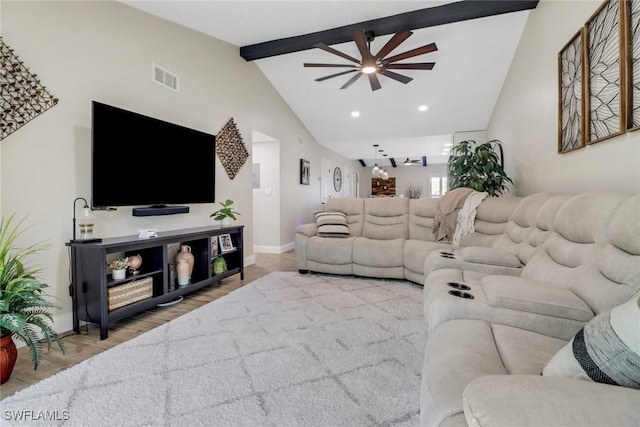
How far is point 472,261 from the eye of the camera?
6.67 ft

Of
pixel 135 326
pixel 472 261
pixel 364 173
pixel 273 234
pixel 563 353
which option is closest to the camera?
pixel 563 353

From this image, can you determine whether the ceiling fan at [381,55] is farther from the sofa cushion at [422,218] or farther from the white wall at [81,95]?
the sofa cushion at [422,218]

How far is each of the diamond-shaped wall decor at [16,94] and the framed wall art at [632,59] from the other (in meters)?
3.67

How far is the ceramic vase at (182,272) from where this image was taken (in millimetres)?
2869

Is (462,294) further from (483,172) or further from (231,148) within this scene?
(231,148)

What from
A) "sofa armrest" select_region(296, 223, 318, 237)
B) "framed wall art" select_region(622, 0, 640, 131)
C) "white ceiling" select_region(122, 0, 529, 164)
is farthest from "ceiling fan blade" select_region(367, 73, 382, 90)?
"framed wall art" select_region(622, 0, 640, 131)

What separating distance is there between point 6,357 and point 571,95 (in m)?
4.08

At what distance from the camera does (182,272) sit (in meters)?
2.87

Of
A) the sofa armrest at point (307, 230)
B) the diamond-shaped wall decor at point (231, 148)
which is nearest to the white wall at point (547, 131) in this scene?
the sofa armrest at point (307, 230)

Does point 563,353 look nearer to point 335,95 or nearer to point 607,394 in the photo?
point 607,394

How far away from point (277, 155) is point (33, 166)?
139 inches

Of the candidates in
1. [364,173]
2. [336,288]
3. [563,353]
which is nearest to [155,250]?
[336,288]

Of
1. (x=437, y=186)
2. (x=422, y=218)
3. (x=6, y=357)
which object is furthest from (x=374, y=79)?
(x=437, y=186)

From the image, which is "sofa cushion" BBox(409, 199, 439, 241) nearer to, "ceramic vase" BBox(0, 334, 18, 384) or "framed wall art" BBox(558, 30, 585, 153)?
"framed wall art" BBox(558, 30, 585, 153)
